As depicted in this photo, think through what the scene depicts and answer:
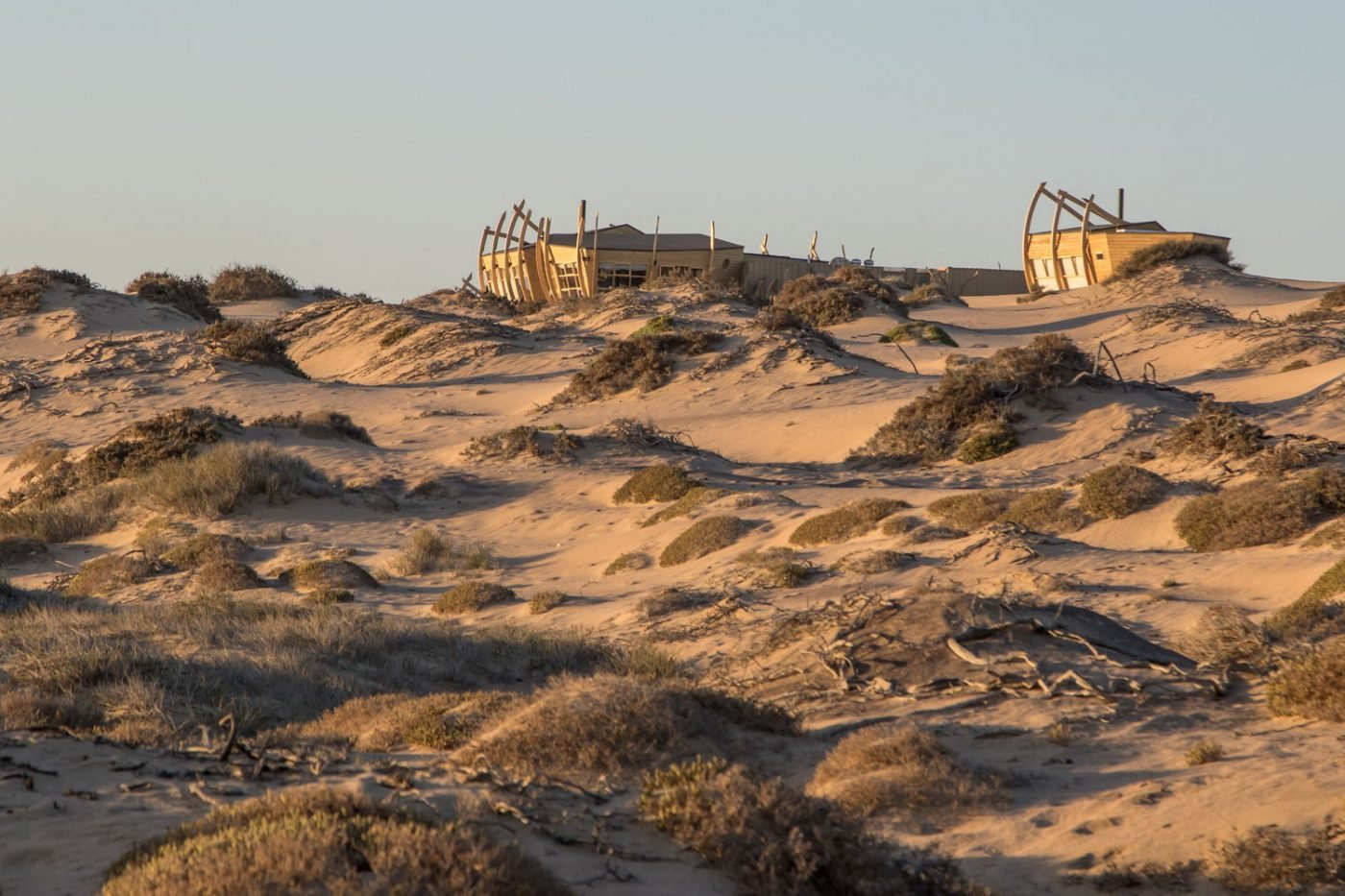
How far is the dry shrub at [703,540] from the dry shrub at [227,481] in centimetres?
760

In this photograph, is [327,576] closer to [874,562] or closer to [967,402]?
[874,562]

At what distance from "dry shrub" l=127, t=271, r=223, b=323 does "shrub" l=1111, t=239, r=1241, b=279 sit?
30.2 metres

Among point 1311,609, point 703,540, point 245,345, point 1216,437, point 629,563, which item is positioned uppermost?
point 245,345

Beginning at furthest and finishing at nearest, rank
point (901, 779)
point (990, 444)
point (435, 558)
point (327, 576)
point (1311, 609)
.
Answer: point (990, 444) → point (435, 558) → point (327, 576) → point (1311, 609) → point (901, 779)

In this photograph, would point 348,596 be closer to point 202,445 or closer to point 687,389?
point 202,445

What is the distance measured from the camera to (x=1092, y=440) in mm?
22594

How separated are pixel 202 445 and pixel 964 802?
766 inches

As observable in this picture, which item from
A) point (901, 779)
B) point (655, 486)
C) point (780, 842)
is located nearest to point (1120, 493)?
point (655, 486)

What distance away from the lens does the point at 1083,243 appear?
51.8 m

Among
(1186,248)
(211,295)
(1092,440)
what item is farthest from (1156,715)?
(211,295)

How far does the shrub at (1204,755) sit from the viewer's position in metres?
8.42

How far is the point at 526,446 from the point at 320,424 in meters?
4.63

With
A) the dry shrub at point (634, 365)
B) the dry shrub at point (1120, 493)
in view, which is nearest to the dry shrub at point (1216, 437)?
the dry shrub at point (1120, 493)

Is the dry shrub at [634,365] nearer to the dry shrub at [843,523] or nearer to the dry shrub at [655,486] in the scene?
the dry shrub at [655,486]
